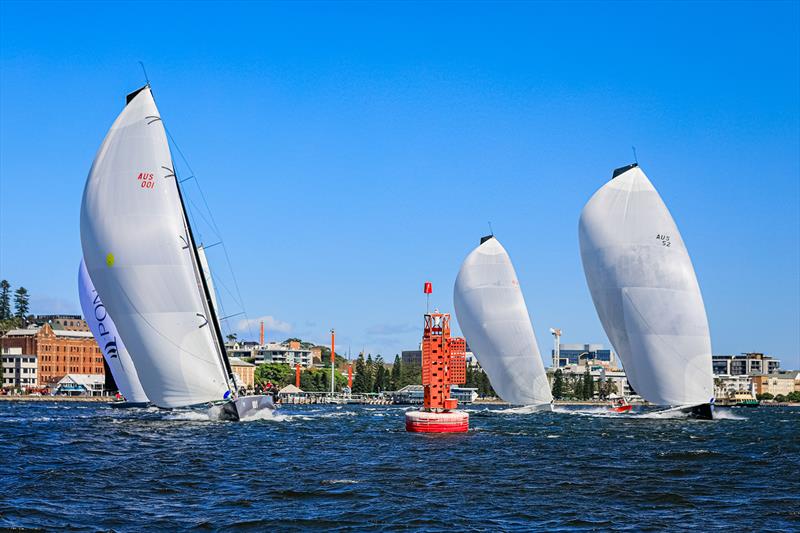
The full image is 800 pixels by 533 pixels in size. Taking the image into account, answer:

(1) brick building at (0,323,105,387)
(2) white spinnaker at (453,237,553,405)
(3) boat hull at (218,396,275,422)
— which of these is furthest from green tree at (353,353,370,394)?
(3) boat hull at (218,396,275,422)

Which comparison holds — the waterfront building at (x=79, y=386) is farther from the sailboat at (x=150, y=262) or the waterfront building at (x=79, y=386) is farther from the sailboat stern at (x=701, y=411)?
the sailboat at (x=150, y=262)

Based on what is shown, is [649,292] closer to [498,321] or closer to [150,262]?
[498,321]

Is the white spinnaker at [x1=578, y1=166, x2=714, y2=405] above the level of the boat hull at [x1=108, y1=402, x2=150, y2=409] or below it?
above

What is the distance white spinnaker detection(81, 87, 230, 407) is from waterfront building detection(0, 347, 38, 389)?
143 m

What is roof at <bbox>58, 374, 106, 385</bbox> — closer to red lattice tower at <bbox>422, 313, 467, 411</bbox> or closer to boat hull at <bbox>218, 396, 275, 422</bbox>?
boat hull at <bbox>218, 396, 275, 422</bbox>

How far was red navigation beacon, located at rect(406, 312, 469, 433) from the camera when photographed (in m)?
52.9

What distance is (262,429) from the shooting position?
188ft

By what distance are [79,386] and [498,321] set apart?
113 metres

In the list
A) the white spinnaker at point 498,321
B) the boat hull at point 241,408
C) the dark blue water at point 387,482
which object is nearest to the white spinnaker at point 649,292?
the white spinnaker at point 498,321

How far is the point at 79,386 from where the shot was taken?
178m

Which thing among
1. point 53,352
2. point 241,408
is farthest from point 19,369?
point 241,408

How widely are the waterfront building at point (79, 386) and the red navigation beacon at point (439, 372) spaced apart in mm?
131607

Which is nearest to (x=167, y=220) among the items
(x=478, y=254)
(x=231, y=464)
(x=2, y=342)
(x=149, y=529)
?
(x=231, y=464)

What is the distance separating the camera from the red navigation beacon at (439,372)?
5288 cm
